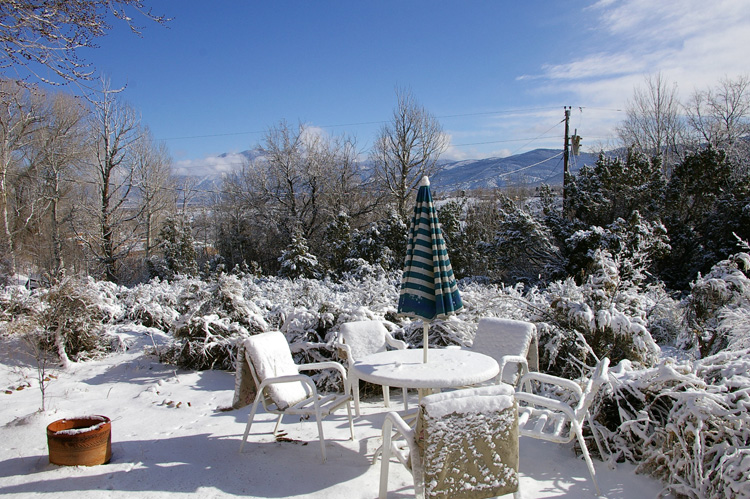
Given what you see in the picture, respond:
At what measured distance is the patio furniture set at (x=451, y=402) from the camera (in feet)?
6.77

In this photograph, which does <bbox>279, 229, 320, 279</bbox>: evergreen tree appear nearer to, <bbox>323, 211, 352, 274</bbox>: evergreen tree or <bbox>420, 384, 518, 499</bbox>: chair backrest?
<bbox>323, 211, 352, 274</bbox>: evergreen tree

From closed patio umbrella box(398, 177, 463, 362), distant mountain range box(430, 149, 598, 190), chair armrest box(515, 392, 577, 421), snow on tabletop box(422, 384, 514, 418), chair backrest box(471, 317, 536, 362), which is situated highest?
distant mountain range box(430, 149, 598, 190)

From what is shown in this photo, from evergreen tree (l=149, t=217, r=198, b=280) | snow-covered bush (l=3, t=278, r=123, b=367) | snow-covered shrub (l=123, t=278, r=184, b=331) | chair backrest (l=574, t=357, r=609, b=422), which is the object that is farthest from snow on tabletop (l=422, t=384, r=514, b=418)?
evergreen tree (l=149, t=217, r=198, b=280)

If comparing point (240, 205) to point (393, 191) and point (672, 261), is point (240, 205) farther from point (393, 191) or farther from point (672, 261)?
point (672, 261)

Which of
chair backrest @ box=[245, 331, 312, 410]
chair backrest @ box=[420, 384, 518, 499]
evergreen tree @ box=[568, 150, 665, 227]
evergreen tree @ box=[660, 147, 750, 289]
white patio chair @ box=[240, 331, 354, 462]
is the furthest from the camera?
evergreen tree @ box=[568, 150, 665, 227]

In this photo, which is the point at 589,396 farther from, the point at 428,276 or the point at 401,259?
the point at 401,259

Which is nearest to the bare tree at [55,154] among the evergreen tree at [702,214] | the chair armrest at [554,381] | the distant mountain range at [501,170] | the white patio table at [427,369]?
the distant mountain range at [501,170]

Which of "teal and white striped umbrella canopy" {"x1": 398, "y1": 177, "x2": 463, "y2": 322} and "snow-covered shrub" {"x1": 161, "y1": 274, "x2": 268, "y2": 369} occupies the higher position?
"teal and white striped umbrella canopy" {"x1": 398, "y1": 177, "x2": 463, "y2": 322}

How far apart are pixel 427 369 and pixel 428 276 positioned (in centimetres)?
62

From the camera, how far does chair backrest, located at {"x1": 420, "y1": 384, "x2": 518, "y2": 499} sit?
2.04 meters

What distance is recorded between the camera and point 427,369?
310 cm

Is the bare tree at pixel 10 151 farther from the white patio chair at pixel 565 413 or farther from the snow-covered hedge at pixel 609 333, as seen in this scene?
the white patio chair at pixel 565 413

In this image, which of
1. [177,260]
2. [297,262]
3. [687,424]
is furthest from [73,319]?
[177,260]

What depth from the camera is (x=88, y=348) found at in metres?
6.23
